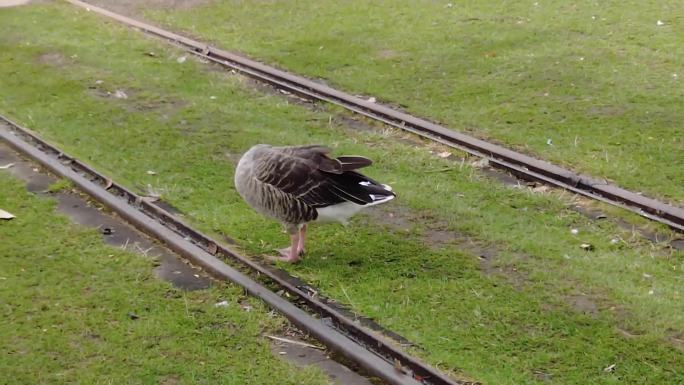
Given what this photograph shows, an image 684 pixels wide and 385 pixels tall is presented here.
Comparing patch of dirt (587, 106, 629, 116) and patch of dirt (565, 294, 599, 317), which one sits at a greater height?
patch of dirt (587, 106, 629, 116)

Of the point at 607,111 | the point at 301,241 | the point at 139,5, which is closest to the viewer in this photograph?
the point at 301,241

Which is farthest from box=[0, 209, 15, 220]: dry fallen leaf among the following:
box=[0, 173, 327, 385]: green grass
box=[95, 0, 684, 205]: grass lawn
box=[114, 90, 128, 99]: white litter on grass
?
box=[95, 0, 684, 205]: grass lawn

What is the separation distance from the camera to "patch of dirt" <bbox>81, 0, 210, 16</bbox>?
49.1 ft

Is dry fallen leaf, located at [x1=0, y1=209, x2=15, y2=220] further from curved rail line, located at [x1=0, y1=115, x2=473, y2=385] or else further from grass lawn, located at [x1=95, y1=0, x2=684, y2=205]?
grass lawn, located at [x1=95, y1=0, x2=684, y2=205]

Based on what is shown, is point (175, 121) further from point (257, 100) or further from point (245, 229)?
point (245, 229)

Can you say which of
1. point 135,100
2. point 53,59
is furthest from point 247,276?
point 53,59

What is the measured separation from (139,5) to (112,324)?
34.0 ft

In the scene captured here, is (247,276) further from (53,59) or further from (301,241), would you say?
(53,59)

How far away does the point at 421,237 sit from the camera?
7.24 metres

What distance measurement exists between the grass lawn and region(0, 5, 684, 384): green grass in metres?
0.98

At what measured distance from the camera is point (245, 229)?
24.3 ft

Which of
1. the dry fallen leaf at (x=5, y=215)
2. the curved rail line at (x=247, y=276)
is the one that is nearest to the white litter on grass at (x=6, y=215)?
the dry fallen leaf at (x=5, y=215)

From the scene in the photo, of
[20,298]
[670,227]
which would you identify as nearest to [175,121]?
[20,298]

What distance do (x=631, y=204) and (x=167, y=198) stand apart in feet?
13.5
